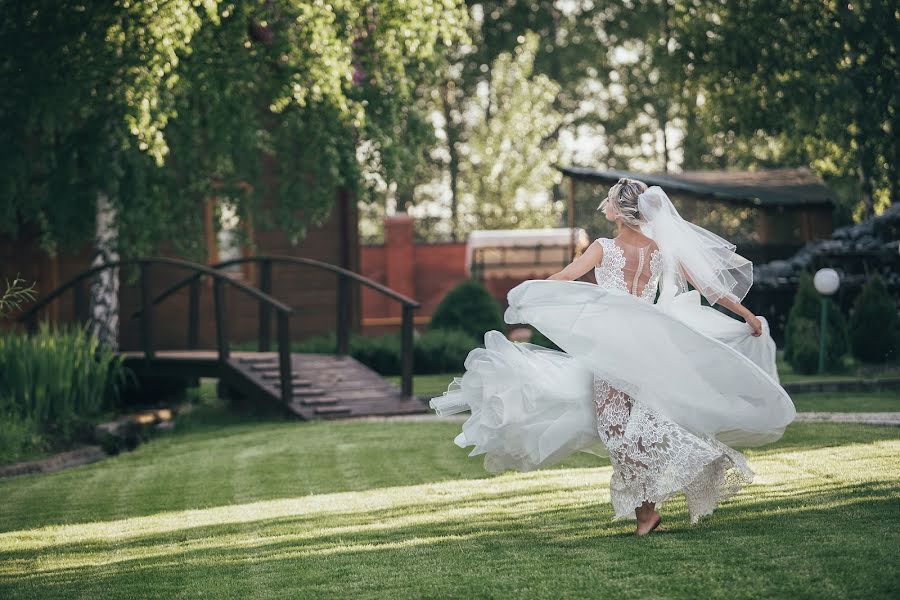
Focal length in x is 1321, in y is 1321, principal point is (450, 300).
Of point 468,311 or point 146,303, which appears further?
point 468,311

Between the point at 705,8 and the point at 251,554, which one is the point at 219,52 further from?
the point at 705,8

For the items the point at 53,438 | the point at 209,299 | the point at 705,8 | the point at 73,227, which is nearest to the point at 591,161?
the point at 705,8

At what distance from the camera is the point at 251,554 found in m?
7.36

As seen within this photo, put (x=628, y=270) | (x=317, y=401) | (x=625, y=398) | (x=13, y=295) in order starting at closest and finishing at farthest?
(x=625, y=398)
(x=628, y=270)
(x=13, y=295)
(x=317, y=401)

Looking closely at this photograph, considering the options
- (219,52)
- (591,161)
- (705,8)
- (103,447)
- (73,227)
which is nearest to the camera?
(103,447)

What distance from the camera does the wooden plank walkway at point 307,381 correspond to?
51.7ft

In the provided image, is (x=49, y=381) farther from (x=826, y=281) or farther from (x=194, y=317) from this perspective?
(x=826, y=281)

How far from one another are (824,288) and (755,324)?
1009 centimetres

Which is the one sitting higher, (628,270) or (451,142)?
(451,142)

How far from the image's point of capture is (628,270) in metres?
7.48

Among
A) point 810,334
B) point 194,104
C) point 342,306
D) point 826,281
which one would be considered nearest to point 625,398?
point 342,306

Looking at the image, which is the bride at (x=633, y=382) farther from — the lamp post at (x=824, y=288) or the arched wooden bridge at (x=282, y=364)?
the lamp post at (x=824, y=288)

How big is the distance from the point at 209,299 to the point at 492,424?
18738 millimetres

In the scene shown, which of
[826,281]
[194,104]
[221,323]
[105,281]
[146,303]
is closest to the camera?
[221,323]
